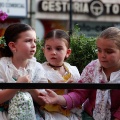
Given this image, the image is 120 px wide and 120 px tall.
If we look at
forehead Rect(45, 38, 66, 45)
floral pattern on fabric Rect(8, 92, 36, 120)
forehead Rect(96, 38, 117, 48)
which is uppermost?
forehead Rect(96, 38, 117, 48)

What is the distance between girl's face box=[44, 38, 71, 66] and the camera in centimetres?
299

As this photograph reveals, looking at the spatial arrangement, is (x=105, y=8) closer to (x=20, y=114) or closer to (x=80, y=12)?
(x=80, y=12)

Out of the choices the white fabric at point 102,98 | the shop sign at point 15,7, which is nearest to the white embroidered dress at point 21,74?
the white fabric at point 102,98

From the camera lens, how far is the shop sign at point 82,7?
21.0m

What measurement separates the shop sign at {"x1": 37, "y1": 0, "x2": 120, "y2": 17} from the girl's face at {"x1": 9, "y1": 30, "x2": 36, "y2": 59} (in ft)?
59.5

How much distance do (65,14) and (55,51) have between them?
18.2 m

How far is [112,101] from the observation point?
2803mm

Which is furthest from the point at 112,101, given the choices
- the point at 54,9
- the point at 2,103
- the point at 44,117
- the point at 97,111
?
the point at 54,9

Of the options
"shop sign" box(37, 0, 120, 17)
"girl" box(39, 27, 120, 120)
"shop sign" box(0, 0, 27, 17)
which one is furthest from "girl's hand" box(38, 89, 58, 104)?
"shop sign" box(37, 0, 120, 17)

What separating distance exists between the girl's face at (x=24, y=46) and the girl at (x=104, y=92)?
28 cm

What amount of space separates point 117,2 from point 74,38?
1780 cm

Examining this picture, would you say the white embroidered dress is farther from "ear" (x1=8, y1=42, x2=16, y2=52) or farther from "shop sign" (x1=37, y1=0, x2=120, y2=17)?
"shop sign" (x1=37, y1=0, x2=120, y2=17)

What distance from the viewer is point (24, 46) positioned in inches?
113

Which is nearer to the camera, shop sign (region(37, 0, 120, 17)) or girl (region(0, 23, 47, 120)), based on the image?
girl (region(0, 23, 47, 120))
